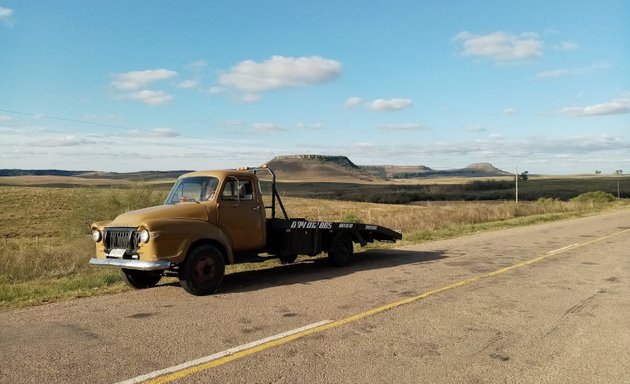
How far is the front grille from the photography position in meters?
8.49

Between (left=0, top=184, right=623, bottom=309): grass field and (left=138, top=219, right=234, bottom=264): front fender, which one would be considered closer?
(left=138, top=219, right=234, bottom=264): front fender

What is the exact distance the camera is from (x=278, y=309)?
7.48 metres

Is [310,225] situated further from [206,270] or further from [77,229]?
[77,229]

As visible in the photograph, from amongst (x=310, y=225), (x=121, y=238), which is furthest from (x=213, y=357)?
(x=310, y=225)

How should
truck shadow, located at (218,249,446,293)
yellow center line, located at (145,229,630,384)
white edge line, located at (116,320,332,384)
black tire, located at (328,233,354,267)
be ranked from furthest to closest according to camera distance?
black tire, located at (328,233,354,267)
truck shadow, located at (218,249,446,293)
yellow center line, located at (145,229,630,384)
white edge line, located at (116,320,332,384)

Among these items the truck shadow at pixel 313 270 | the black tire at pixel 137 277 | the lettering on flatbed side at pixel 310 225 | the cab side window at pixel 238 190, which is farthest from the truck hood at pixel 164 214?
the lettering on flatbed side at pixel 310 225

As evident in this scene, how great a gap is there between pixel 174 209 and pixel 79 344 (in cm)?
342

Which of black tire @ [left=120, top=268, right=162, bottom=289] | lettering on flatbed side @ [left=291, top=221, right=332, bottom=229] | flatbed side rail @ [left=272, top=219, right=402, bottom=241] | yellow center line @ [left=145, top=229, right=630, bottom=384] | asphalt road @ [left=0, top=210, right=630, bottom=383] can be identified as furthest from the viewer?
lettering on flatbed side @ [left=291, top=221, right=332, bottom=229]

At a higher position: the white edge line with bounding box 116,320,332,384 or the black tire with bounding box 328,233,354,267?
the black tire with bounding box 328,233,354,267

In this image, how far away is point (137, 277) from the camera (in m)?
9.42

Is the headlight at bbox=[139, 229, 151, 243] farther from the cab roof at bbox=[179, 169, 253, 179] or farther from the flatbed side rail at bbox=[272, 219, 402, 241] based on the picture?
the flatbed side rail at bbox=[272, 219, 402, 241]

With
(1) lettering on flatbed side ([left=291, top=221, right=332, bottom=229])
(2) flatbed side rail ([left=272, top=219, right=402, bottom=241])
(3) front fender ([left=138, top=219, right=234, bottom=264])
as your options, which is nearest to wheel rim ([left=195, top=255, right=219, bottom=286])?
(3) front fender ([left=138, top=219, right=234, bottom=264])

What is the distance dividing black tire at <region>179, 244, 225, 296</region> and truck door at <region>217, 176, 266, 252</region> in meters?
0.73

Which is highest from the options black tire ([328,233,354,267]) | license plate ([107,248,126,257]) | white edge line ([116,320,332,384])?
license plate ([107,248,126,257])
